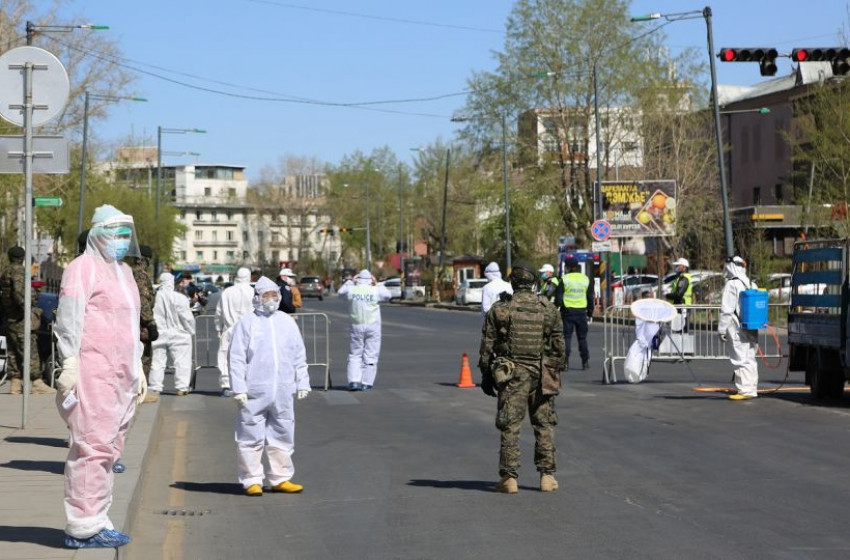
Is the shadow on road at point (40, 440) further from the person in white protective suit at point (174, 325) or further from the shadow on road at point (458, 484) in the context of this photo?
the person in white protective suit at point (174, 325)

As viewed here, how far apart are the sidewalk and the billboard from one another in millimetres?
37763

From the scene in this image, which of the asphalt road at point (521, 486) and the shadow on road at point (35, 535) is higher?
the shadow on road at point (35, 535)

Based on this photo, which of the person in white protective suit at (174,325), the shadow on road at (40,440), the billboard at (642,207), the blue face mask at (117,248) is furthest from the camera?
the billboard at (642,207)

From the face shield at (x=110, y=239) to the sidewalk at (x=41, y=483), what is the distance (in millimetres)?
1574

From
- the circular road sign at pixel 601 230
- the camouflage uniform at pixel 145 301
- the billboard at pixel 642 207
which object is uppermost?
the billboard at pixel 642 207

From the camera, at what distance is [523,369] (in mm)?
10711

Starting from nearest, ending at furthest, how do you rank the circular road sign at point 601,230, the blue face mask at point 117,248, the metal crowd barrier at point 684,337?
the blue face mask at point 117,248, the metal crowd barrier at point 684,337, the circular road sign at point 601,230

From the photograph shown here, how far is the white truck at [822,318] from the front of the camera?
55.6 feet

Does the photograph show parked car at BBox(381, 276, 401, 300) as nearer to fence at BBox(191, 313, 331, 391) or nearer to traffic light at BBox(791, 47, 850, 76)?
fence at BBox(191, 313, 331, 391)

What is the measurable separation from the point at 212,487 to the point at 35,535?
324cm

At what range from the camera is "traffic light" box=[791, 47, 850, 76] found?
2464 cm

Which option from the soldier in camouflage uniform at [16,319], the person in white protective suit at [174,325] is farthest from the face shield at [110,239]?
the person in white protective suit at [174,325]

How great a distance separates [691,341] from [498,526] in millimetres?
14767

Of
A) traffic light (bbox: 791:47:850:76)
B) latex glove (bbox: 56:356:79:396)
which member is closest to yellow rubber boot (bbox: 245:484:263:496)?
latex glove (bbox: 56:356:79:396)
